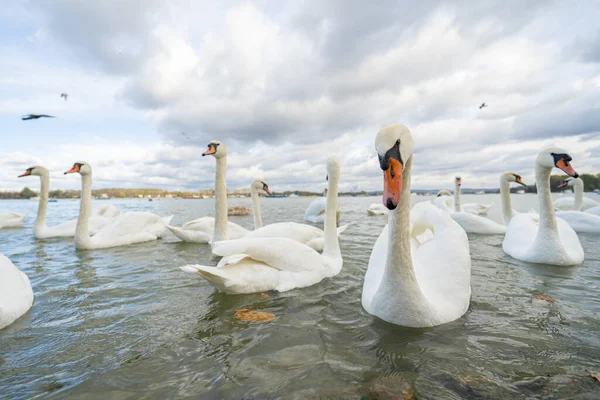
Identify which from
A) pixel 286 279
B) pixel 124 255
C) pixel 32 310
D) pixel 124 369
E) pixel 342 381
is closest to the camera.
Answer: pixel 342 381

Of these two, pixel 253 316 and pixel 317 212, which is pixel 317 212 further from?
pixel 253 316

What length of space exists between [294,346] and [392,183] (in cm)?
171

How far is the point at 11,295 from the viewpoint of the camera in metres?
3.31

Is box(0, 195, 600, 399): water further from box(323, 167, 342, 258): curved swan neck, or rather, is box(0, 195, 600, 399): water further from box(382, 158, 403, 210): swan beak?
box(382, 158, 403, 210): swan beak

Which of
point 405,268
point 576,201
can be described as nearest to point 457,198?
point 576,201

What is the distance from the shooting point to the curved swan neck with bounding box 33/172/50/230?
398 inches

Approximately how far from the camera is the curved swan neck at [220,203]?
285 inches

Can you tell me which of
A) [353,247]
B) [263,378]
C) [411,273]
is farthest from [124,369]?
[353,247]

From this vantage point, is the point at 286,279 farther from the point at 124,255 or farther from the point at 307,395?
the point at 124,255

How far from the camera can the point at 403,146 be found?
8.03 ft

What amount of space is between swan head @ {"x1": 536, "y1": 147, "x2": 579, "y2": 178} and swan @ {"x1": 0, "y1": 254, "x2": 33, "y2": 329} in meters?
8.38

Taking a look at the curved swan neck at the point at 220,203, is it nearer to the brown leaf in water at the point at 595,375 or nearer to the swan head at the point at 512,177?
the brown leaf in water at the point at 595,375

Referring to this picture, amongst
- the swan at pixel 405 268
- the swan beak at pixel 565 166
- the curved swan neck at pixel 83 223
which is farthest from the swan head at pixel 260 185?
the swan beak at pixel 565 166

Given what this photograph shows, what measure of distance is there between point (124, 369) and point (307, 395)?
4.84ft
